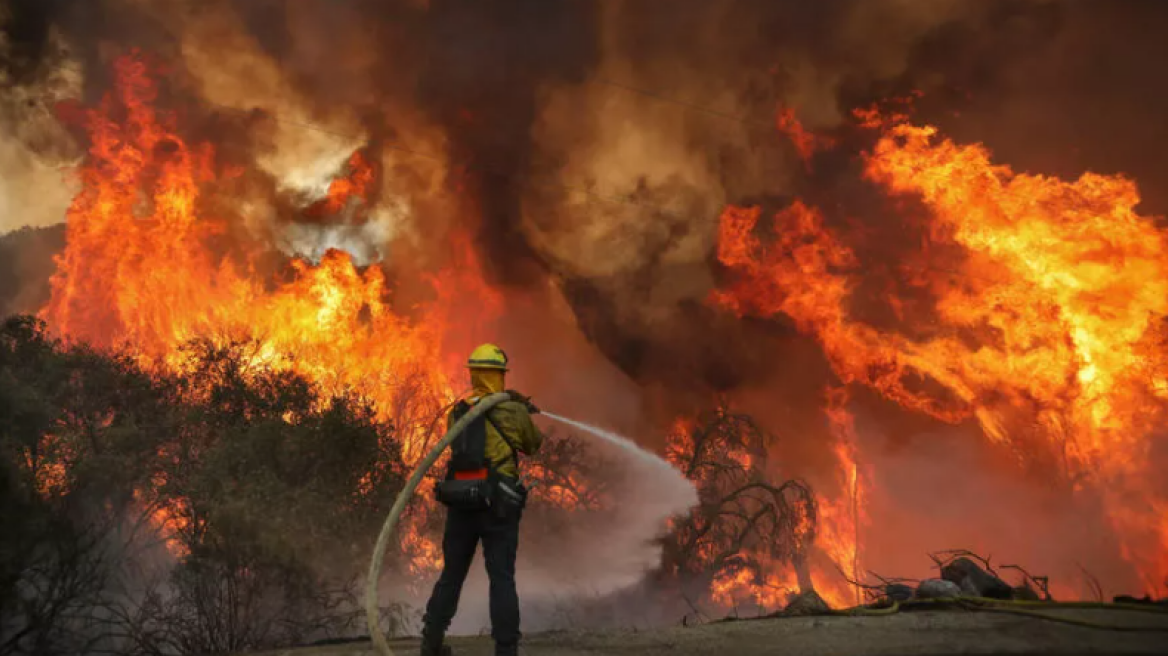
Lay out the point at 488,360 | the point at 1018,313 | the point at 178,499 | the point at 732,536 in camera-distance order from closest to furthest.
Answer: the point at 488,360, the point at 178,499, the point at 1018,313, the point at 732,536

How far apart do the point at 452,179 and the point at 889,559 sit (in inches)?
637

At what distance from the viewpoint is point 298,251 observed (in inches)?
848

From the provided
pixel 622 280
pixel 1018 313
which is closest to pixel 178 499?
pixel 1018 313

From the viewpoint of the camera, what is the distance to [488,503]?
239 inches

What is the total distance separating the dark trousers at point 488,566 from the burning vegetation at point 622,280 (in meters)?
4.15

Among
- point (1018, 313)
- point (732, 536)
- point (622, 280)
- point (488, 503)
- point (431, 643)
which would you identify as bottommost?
point (431, 643)

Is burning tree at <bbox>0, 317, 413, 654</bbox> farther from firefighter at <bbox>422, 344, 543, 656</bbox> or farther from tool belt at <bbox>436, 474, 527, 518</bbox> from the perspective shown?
tool belt at <bbox>436, 474, 527, 518</bbox>

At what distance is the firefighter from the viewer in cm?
602

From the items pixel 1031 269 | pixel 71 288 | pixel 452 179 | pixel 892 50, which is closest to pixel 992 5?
pixel 892 50

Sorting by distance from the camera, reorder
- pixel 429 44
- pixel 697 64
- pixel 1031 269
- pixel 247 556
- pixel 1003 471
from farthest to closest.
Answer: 1. pixel 429 44
2. pixel 697 64
3. pixel 1003 471
4. pixel 1031 269
5. pixel 247 556

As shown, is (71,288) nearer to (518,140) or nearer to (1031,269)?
(518,140)

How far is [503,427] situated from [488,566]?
3.46ft

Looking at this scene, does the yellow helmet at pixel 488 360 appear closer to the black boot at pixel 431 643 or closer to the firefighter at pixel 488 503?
the firefighter at pixel 488 503

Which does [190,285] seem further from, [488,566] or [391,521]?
[488,566]
